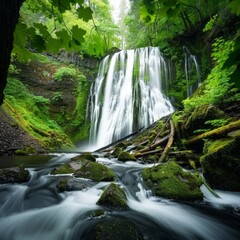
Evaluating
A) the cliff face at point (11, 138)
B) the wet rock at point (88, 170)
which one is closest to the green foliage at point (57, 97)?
the cliff face at point (11, 138)

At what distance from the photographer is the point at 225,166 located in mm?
4520

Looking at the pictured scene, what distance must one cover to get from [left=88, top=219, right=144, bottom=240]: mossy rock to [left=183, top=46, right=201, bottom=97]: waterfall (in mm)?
13555

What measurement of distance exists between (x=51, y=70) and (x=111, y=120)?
6926 millimetres

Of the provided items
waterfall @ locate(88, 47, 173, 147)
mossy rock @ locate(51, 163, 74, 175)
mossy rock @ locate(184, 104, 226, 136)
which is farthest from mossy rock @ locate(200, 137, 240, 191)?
waterfall @ locate(88, 47, 173, 147)

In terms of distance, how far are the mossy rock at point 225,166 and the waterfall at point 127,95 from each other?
934 centimetres

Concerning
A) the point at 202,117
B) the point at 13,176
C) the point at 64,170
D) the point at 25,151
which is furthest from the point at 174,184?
the point at 25,151

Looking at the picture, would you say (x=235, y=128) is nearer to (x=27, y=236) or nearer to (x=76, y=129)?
(x=27, y=236)

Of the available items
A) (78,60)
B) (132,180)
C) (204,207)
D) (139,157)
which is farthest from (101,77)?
(204,207)

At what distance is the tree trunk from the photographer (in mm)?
963

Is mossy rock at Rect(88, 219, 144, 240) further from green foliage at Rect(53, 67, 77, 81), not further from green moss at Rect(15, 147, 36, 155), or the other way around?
green foliage at Rect(53, 67, 77, 81)

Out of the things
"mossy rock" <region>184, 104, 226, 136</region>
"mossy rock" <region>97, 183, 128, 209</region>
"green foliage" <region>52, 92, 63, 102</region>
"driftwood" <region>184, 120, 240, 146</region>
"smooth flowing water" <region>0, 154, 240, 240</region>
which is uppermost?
"green foliage" <region>52, 92, 63, 102</region>

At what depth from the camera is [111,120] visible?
1539 cm

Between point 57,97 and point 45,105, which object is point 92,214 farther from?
point 57,97

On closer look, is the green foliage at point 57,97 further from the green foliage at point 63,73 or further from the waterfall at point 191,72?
the waterfall at point 191,72
